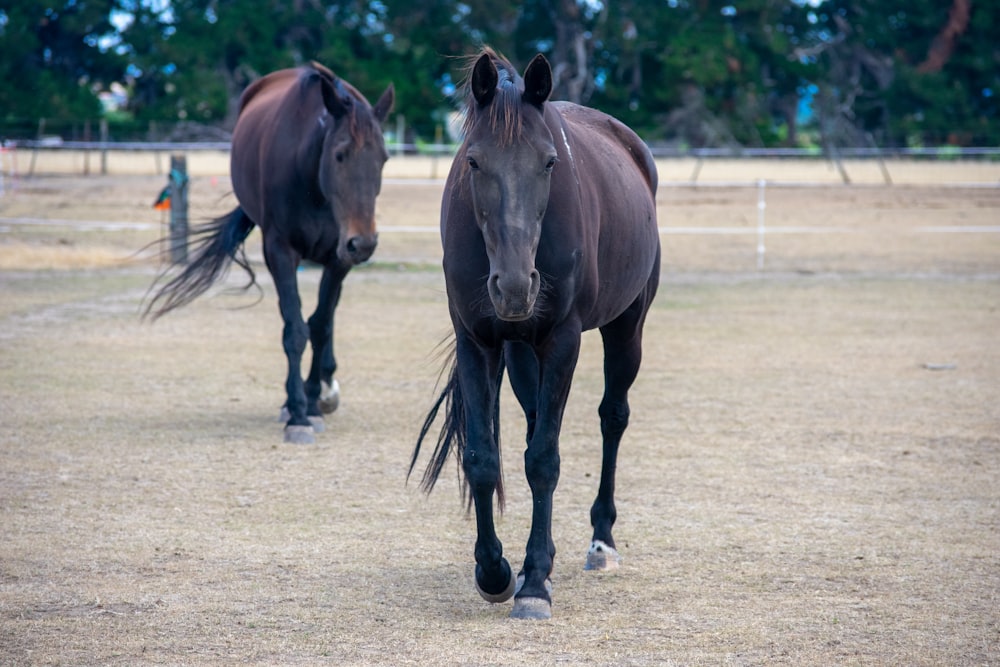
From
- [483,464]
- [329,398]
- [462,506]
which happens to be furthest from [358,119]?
[483,464]

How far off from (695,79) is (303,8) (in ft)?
49.5

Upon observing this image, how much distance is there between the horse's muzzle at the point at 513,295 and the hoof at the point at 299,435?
3.21 meters

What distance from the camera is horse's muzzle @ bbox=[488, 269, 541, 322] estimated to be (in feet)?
11.2

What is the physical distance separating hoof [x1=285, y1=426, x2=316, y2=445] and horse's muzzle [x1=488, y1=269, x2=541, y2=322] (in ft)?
10.5

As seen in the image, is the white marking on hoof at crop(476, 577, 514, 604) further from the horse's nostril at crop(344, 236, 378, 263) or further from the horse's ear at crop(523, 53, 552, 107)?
the horse's nostril at crop(344, 236, 378, 263)

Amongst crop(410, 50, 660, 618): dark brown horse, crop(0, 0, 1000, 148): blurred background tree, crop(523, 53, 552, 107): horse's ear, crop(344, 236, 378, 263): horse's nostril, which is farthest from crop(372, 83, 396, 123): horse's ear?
crop(0, 0, 1000, 148): blurred background tree

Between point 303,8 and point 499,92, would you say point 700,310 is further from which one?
point 303,8

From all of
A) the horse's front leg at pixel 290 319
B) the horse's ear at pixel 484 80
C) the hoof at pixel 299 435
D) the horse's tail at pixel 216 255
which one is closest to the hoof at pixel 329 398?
the horse's front leg at pixel 290 319

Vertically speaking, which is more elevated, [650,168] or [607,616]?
[650,168]

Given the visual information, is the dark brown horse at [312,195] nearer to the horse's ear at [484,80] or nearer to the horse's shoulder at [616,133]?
the horse's shoulder at [616,133]

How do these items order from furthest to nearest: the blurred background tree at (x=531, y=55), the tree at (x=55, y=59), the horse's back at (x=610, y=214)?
the blurred background tree at (x=531, y=55) → the tree at (x=55, y=59) → the horse's back at (x=610, y=214)

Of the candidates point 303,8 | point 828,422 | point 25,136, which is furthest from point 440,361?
point 303,8

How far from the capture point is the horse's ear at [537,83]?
3.66 meters

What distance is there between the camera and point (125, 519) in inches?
190
